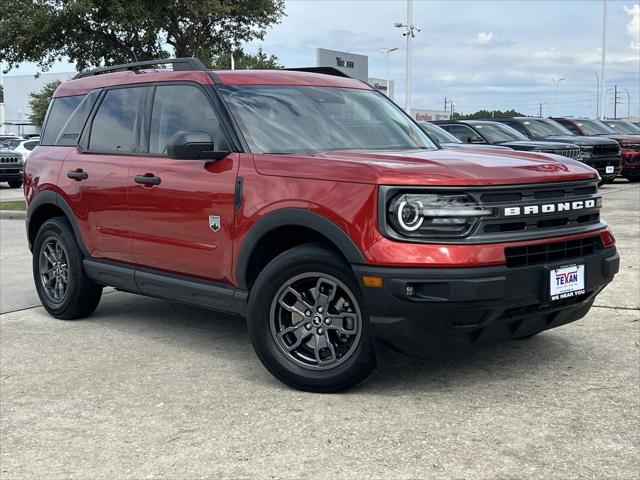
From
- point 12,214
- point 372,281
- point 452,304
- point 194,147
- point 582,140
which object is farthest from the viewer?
point 582,140

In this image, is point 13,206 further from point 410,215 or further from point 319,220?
point 410,215

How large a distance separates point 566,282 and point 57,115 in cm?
452

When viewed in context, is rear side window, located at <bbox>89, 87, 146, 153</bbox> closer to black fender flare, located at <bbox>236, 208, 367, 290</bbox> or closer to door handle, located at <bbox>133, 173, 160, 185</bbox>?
door handle, located at <bbox>133, 173, 160, 185</bbox>

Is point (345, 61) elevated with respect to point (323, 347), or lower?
elevated

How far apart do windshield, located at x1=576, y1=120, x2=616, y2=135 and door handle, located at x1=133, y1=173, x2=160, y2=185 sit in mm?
17520

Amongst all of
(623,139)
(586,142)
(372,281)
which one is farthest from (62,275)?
(623,139)

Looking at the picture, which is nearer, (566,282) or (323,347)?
(566,282)

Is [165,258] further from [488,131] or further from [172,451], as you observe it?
[488,131]

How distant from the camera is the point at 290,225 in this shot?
4305 mm

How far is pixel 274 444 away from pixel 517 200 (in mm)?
1752

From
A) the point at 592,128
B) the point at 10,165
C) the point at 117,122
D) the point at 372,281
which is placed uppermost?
the point at 592,128

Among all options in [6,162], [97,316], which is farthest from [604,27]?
[97,316]

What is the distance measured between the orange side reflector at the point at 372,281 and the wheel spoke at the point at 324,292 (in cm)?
29

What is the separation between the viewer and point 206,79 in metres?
5.05
